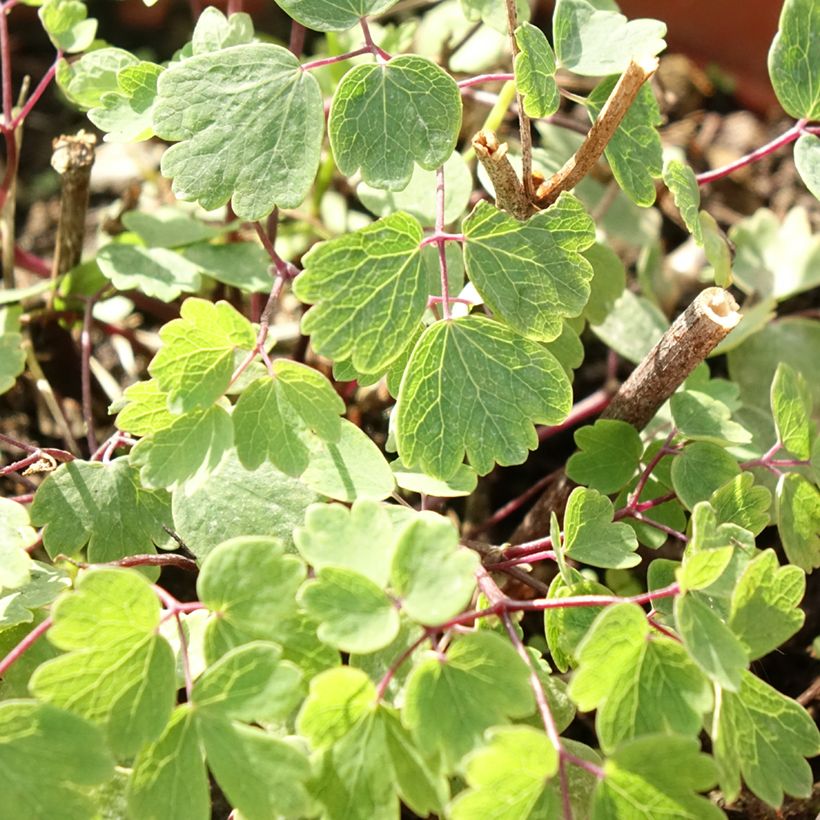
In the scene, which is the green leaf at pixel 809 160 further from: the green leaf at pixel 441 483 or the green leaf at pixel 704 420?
the green leaf at pixel 441 483

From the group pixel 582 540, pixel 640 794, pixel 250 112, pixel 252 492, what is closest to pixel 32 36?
pixel 250 112

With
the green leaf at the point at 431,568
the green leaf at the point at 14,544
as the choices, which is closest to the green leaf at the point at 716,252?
the green leaf at the point at 431,568

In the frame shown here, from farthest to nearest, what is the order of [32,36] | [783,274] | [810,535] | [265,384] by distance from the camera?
[32,36] → [783,274] → [810,535] → [265,384]

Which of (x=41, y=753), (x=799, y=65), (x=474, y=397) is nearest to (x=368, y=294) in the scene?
(x=474, y=397)

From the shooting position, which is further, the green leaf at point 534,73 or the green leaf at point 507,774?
the green leaf at point 534,73

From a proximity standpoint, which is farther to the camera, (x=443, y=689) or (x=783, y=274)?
(x=783, y=274)

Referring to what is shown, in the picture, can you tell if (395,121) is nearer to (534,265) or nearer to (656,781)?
(534,265)

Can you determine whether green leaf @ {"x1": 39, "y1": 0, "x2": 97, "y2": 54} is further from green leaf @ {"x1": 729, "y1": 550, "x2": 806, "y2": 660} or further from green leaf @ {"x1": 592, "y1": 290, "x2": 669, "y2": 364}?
green leaf @ {"x1": 729, "y1": 550, "x2": 806, "y2": 660}

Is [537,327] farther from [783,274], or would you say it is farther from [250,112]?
[783,274]
